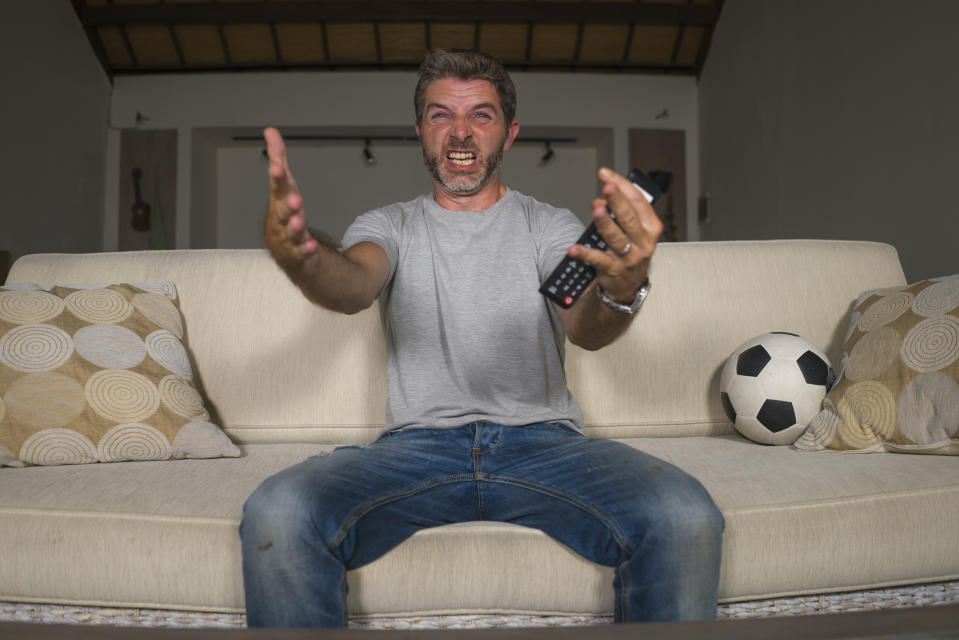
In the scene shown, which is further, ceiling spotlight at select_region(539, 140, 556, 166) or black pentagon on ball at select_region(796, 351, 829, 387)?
ceiling spotlight at select_region(539, 140, 556, 166)

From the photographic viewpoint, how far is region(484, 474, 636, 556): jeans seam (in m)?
0.97

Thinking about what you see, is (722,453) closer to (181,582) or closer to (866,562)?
(866,562)

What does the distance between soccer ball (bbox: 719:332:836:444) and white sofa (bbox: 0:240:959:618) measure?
0.06 m

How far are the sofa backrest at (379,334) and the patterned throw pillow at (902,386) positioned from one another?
249 millimetres

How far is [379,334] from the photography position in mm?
1596

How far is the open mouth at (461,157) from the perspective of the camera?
1.40m

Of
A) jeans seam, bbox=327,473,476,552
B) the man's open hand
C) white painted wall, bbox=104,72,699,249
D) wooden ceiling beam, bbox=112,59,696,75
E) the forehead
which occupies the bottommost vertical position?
jeans seam, bbox=327,473,476,552

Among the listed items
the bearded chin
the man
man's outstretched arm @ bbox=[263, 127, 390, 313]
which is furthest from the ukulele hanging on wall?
man's outstretched arm @ bbox=[263, 127, 390, 313]

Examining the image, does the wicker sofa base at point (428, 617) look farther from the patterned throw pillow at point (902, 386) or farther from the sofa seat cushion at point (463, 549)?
the patterned throw pillow at point (902, 386)

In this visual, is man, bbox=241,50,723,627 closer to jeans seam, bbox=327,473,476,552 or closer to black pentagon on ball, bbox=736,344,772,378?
jeans seam, bbox=327,473,476,552

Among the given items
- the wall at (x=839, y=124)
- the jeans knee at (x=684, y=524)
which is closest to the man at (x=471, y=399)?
the jeans knee at (x=684, y=524)

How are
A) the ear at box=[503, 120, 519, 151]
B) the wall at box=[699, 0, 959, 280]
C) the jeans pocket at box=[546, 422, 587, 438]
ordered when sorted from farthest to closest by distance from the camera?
the wall at box=[699, 0, 959, 280], the ear at box=[503, 120, 519, 151], the jeans pocket at box=[546, 422, 587, 438]

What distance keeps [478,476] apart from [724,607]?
17.0 inches

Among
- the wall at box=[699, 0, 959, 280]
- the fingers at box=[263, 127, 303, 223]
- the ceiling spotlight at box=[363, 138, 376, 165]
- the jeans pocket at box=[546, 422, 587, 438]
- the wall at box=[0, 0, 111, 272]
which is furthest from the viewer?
the ceiling spotlight at box=[363, 138, 376, 165]
